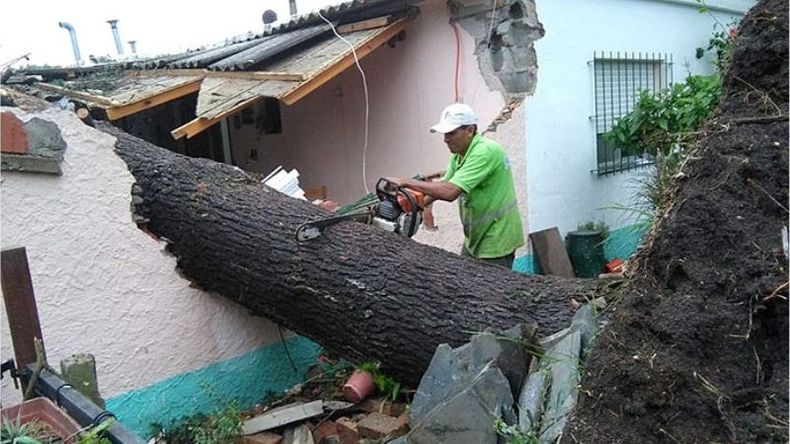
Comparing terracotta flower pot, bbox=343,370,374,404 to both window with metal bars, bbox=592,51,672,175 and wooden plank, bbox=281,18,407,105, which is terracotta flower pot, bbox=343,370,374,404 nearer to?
wooden plank, bbox=281,18,407,105

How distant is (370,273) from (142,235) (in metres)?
1.37

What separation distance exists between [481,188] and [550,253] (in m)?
2.32

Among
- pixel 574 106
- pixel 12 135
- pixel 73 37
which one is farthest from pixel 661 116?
pixel 73 37

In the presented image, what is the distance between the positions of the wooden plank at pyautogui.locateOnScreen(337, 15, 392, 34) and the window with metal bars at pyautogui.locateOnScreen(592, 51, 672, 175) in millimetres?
2261

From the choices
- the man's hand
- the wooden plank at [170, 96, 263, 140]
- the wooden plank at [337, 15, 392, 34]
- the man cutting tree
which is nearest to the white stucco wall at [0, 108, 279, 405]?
the man's hand

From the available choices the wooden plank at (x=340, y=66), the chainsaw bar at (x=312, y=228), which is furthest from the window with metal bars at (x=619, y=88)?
the chainsaw bar at (x=312, y=228)

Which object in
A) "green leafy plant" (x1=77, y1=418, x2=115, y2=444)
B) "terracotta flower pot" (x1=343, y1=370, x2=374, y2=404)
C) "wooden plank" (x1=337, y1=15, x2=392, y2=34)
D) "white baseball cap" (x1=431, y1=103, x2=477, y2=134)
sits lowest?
"terracotta flower pot" (x1=343, y1=370, x2=374, y2=404)

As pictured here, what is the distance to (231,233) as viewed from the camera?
148 inches

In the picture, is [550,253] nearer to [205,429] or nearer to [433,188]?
[433,188]

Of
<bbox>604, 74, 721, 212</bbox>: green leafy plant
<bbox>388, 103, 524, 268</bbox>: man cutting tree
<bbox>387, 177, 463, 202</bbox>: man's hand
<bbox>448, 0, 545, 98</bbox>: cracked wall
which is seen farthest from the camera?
<bbox>448, 0, 545, 98</bbox>: cracked wall

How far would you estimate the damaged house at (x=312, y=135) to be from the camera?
138 inches

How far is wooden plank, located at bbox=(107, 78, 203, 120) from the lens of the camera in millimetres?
5980

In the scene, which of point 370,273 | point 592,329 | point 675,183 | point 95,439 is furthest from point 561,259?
point 95,439

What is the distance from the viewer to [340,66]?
19.7ft
